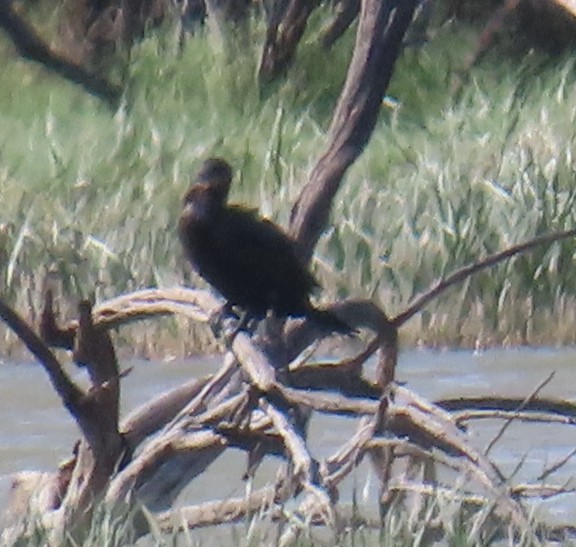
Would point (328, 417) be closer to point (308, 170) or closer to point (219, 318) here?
point (308, 170)

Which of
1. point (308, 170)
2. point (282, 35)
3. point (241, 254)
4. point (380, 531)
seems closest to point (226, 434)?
point (380, 531)

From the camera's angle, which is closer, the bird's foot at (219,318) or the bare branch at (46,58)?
the bird's foot at (219,318)

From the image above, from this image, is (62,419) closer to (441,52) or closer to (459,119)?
(459,119)

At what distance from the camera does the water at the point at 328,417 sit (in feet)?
23.3

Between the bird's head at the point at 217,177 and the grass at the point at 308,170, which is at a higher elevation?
the bird's head at the point at 217,177

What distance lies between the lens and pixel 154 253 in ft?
28.6

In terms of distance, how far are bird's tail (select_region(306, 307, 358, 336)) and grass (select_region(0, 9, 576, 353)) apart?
3.38m

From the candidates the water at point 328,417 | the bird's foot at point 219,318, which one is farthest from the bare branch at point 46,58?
the bird's foot at point 219,318

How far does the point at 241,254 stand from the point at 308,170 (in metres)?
4.00

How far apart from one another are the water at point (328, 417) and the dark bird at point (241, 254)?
4.42 ft

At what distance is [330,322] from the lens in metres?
4.94

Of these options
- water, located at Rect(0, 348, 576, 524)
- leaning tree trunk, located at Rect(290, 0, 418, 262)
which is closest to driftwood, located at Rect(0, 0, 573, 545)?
leaning tree trunk, located at Rect(290, 0, 418, 262)

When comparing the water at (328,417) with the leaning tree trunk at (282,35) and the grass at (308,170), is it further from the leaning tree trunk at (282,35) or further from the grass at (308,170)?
the leaning tree trunk at (282,35)

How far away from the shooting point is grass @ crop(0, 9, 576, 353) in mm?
8500
